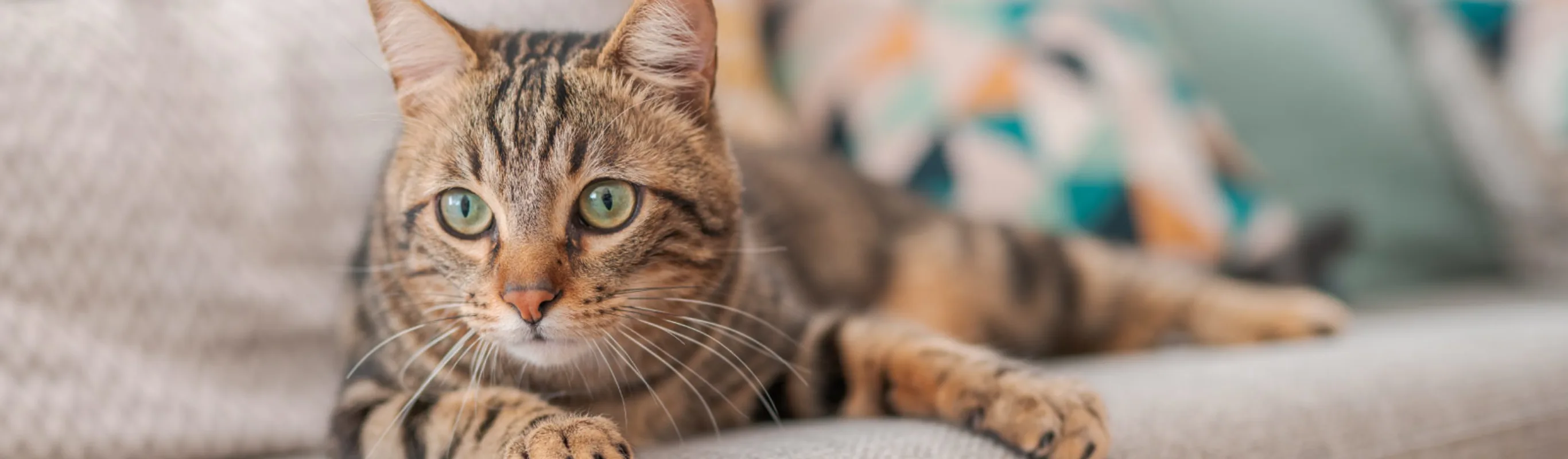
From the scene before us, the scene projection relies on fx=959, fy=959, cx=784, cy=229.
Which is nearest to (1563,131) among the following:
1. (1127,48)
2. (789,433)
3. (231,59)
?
(1127,48)

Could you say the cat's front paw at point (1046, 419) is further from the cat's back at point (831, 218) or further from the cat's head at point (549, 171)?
the cat's back at point (831, 218)

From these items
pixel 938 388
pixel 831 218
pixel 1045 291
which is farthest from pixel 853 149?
pixel 938 388

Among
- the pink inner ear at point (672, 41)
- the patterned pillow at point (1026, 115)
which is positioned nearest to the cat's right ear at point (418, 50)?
the pink inner ear at point (672, 41)

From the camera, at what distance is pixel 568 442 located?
559 mm

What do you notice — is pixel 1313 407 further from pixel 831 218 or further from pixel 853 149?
pixel 853 149

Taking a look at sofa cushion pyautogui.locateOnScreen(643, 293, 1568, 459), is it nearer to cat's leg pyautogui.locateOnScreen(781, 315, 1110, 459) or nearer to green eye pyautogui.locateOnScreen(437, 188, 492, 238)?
cat's leg pyautogui.locateOnScreen(781, 315, 1110, 459)

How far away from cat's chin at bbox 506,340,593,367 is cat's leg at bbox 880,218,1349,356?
0.66 m

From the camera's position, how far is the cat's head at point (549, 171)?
61cm

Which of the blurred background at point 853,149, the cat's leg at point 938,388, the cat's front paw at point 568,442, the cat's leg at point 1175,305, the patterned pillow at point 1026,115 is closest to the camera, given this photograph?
the cat's front paw at point 568,442

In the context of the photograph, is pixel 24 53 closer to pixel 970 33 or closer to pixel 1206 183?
pixel 970 33

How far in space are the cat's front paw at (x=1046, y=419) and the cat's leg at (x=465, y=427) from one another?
0.26m

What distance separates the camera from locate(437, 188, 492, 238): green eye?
638 mm

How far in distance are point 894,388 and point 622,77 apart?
0.33 meters

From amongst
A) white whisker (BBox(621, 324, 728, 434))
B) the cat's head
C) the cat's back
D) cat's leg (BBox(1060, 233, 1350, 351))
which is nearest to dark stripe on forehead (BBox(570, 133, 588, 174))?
the cat's head
